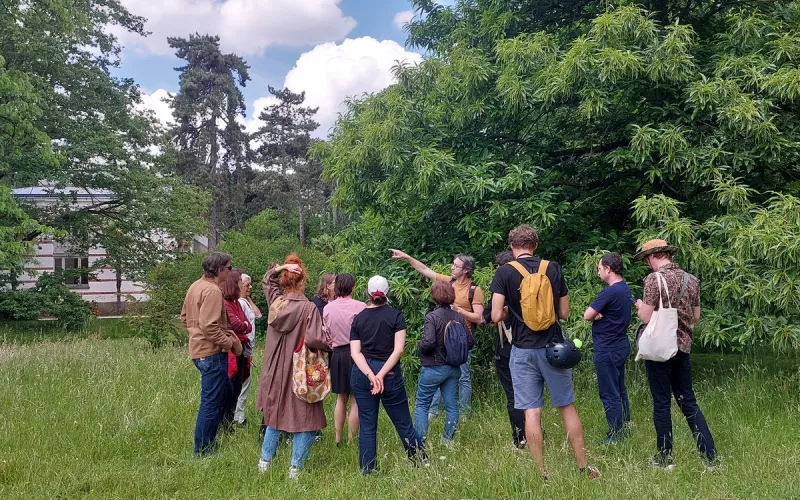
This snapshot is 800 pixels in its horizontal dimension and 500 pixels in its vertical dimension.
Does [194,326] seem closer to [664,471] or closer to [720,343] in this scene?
[664,471]

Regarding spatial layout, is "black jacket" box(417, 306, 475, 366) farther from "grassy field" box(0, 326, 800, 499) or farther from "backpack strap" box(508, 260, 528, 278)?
"backpack strap" box(508, 260, 528, 278)

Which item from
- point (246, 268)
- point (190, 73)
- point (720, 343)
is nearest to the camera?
point (720, 343)

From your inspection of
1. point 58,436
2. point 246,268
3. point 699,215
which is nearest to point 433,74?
point 699,215

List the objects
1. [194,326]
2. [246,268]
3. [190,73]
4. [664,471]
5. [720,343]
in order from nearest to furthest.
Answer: [664,471] → [194,326] → [720,343] → [246,268] → [190,73]

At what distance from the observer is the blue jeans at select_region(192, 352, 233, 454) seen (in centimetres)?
502

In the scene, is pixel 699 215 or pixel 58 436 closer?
pixel 58 436

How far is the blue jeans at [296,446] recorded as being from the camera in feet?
14.8

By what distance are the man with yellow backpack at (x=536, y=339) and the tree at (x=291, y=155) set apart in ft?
133

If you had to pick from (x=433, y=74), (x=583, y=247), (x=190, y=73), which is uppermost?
(x=190, y=73)

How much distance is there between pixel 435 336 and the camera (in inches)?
189

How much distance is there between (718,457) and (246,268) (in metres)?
14.4

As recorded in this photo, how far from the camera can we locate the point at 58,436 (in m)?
5.38

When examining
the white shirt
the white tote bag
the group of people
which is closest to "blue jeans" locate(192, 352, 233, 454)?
the group of people

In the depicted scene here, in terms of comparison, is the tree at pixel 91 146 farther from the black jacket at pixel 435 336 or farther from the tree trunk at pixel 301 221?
the tree trunk at pixel 301 221
